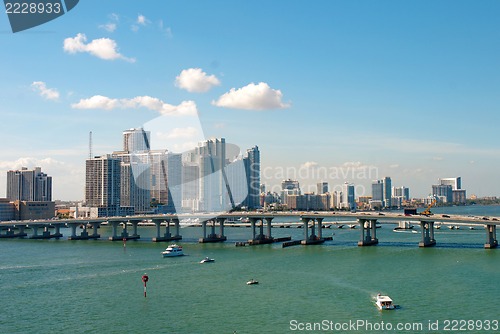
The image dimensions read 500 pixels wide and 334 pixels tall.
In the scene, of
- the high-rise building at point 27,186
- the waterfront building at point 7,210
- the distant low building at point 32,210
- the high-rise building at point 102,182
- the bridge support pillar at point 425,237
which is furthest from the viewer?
the high-rise building at point 27,186

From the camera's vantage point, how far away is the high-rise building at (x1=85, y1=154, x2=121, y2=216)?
6496 inches

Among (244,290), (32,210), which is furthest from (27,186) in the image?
(244,290)

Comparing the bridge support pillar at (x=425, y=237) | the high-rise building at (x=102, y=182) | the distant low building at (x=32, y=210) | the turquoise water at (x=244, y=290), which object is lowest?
the turquoise water at (x=244, y=290)

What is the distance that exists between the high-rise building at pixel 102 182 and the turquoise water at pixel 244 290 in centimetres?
10753

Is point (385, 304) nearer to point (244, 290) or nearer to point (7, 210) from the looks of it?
point (244, 290)

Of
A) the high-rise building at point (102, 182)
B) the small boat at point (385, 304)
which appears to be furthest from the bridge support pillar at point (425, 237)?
the high-rise building at point (102, 182)

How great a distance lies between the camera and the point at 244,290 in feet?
119

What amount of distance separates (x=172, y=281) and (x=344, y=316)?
651 inches

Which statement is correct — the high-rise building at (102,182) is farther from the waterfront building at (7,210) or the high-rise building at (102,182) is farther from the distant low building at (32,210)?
the waterfront building at (7,210)

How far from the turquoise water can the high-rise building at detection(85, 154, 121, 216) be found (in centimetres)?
10753

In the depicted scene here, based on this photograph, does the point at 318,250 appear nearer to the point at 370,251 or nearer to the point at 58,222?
the point at 370,251

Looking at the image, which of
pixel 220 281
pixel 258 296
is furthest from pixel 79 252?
pixel 258 296

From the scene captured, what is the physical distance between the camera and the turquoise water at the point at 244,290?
28.2 metres

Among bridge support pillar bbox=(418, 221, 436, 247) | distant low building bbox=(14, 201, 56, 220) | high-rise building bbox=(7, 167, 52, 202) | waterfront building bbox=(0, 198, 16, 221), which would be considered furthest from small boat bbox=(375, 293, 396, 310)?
high-rise building bbox=(7, 167, 52, 202)
